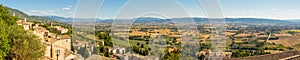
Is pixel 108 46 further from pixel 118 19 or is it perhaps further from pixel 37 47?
pixel 118 19

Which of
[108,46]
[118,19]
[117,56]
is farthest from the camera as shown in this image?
[108,46]

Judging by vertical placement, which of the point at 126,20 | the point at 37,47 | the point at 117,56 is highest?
the point at 126,20

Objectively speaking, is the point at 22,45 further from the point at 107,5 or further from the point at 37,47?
the point at 107,5

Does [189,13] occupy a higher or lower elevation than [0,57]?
higher

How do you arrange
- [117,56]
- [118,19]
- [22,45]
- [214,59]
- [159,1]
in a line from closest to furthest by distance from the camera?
[118,19]
[159,1]
[22,45]
[214,59]
[117,56]

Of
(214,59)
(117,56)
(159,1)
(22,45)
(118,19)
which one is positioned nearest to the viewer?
(118,19)

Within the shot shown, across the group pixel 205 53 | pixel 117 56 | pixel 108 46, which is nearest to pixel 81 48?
pixel 117 56

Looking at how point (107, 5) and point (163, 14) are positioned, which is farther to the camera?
point (163, 14)

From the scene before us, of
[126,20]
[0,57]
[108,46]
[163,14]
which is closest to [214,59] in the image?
[163,14]

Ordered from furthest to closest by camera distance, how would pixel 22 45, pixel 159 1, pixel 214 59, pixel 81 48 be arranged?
pixel 81 48
pixel 214 59
pixel 22 45
pixel 159 1
